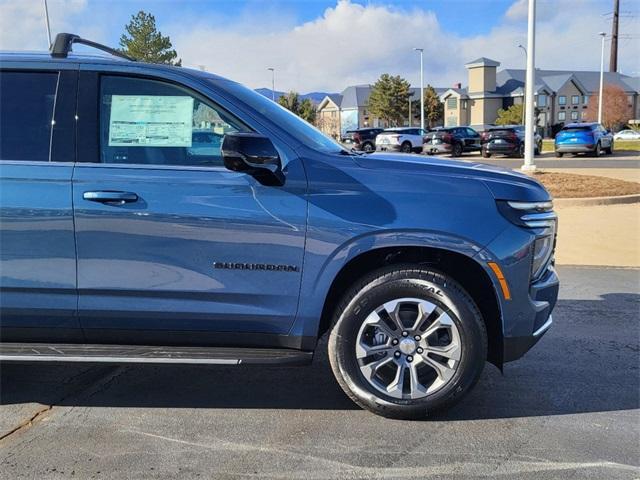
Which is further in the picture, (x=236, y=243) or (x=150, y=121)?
(x=150, y=121)

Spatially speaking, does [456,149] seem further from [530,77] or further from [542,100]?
[542,100]

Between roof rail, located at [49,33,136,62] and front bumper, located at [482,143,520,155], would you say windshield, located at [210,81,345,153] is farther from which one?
front bumper, located at [482,143,520,155]

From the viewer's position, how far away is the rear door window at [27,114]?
11.7 feet

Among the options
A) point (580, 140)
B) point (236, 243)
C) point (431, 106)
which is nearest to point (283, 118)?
point (236, 243)

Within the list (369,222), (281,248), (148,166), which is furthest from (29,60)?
(369,222)

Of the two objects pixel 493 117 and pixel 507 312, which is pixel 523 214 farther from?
pixel 493 117

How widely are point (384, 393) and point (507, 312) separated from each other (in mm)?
839

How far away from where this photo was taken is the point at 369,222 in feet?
11.2

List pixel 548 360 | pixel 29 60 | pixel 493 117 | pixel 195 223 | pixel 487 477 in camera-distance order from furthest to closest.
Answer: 1. pixel 493 117
2. pixel 548 360
3. pixel 29 60
4. pixel 195 223
5. pixel 487 477

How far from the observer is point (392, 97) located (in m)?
71.3

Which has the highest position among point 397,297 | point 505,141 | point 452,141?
point 452,141

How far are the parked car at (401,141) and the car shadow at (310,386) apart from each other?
93.8 feet

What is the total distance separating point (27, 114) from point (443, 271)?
2.60 metres

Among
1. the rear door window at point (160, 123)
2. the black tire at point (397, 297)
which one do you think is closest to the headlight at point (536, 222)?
the black tire at point (397, 297)
